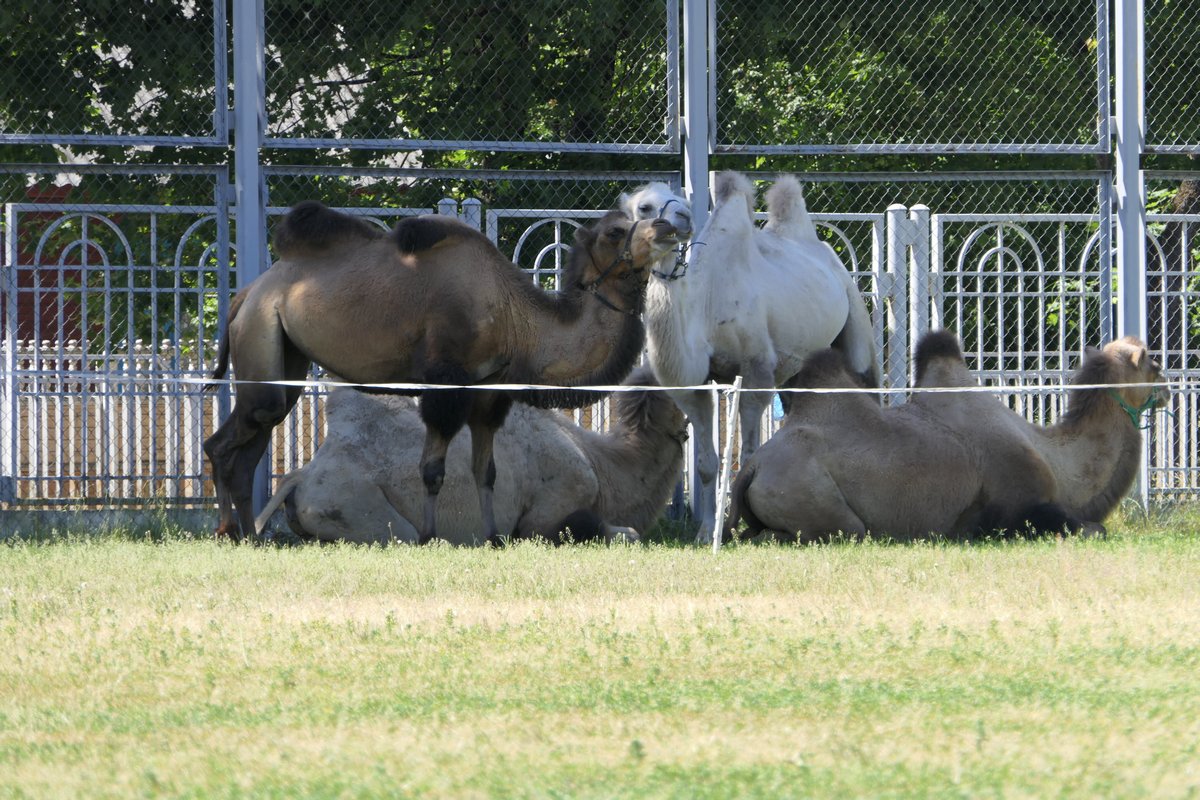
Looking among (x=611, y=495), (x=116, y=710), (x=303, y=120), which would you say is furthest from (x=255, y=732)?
(x=303, y=120)

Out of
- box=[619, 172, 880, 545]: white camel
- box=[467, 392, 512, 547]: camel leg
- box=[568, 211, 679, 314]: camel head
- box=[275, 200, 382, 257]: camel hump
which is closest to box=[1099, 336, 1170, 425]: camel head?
box=[619, 172, 880, 545]: white camel

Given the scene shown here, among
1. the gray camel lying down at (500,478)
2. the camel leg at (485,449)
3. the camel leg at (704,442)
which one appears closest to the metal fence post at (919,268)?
the camel leg at (704,442)

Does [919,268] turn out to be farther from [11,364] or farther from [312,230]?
[11,364]

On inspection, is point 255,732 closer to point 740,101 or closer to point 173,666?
point 173,666

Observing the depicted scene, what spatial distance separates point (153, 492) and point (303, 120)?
4.20m

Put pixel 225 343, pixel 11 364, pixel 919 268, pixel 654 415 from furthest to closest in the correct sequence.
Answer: pixel 919 268 → pixel 11 364 → pixel 225 343 → pixel 654 415

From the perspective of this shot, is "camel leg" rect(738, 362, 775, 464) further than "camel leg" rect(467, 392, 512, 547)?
Yes

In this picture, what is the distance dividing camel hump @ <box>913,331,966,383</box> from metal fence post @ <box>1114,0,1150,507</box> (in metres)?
2.51

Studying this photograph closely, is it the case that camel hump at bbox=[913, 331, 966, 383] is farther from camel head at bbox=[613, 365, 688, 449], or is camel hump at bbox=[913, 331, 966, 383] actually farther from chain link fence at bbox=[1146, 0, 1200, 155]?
chain link fence at bbox=[1146, 0, 1200, 155]

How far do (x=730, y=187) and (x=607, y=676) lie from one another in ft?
22.0

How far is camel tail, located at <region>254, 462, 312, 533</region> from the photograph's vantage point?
35.3ft

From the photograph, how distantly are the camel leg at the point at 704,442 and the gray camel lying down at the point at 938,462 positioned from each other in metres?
0.48

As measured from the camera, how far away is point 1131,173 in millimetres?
13422

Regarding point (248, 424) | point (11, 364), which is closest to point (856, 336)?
point (248, 424)
